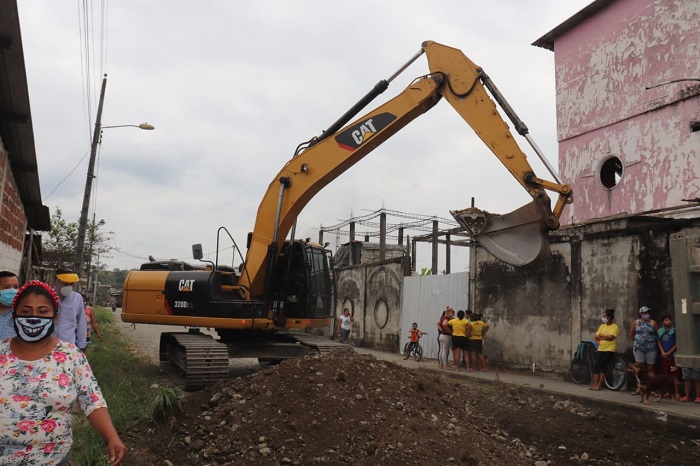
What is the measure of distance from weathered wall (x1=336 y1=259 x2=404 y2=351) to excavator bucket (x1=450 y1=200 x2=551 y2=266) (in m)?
10.9

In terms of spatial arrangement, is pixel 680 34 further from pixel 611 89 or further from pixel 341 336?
pixel 341 336

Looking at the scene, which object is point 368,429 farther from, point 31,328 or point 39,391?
point 31,328

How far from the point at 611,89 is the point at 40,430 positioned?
51.0 feet

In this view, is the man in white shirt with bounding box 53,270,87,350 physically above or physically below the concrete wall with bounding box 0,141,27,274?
below

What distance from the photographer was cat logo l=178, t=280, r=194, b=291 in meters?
9.98

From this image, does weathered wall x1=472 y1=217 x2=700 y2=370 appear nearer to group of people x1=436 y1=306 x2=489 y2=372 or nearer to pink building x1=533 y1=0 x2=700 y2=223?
group of people x1=436 y1=306 x2=489 y2=372

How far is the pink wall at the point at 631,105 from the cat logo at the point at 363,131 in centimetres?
762

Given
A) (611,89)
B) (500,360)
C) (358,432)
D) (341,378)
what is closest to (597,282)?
(500,360)

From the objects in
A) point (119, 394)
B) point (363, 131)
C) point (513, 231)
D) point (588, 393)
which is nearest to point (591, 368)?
point (588, 393)

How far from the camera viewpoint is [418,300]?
18266 millimetres

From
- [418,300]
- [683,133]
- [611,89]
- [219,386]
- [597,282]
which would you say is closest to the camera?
[219,386]

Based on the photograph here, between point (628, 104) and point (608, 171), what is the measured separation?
6.26 ft

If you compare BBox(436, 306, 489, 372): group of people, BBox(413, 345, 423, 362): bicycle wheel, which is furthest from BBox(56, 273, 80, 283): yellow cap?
BBox(413, 345, 423, 362): bicycle wheel

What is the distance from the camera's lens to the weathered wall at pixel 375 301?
64.3 ft
